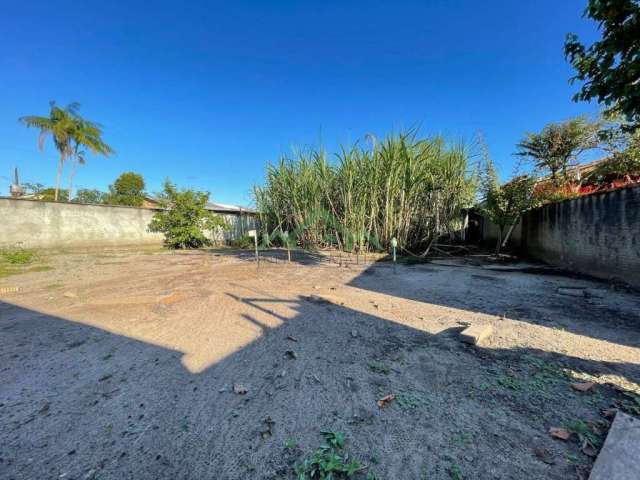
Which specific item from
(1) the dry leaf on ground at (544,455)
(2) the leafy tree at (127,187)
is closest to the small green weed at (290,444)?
(1) the dry leaf on ground at (544,455)

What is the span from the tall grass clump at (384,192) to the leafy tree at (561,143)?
4079 millimetres

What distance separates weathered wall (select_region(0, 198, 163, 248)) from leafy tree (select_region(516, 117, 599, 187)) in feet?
51.0

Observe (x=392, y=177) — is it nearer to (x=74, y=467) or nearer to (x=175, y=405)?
(x=175, y=405)

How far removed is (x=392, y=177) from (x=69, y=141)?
59.9 feet

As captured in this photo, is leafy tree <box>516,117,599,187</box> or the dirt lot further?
leafy tree <box>516,117,599,187</box>

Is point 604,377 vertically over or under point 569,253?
under

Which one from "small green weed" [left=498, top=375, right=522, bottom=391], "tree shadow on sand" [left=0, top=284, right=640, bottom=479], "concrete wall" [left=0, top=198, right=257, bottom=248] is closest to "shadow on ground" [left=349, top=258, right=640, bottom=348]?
"tree shadow on sand" [left=0, top=284, right=640, bottom=479]

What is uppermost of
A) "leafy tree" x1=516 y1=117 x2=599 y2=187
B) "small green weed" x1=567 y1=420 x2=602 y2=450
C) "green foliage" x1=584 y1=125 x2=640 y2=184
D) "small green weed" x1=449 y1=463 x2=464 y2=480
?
"leafy tree" x1=516 y1=117 x2=599 y2=187

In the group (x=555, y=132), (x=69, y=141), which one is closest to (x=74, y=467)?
(x=555, y=132)

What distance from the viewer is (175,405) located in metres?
1.36

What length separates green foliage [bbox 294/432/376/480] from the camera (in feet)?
3.15

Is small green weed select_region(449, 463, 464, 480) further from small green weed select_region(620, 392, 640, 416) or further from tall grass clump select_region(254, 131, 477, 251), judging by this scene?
tall grass clump select_region(254, 131, 477, 251)

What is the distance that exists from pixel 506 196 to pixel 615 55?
13.6ft

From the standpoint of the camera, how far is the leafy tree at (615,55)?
2.13 metres
